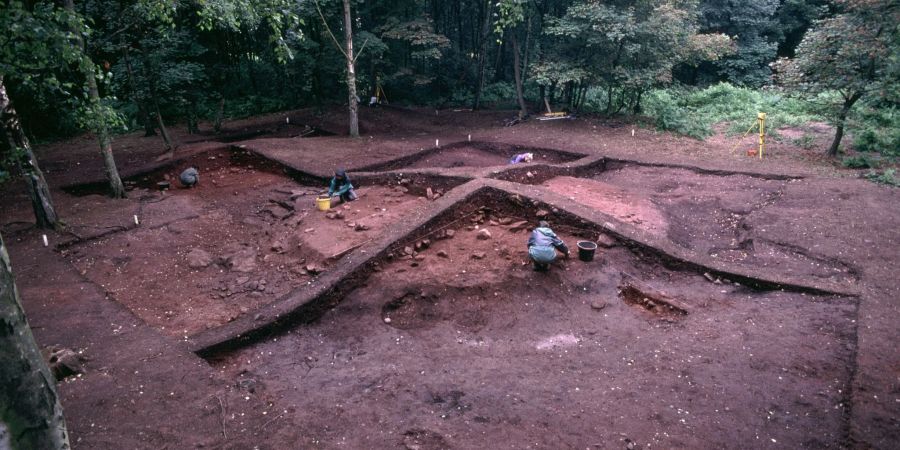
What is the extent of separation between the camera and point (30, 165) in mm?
7859

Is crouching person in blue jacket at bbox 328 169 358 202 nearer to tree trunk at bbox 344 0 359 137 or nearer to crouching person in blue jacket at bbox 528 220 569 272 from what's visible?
crouching person in blue jacket at bbox 528 220 569 272

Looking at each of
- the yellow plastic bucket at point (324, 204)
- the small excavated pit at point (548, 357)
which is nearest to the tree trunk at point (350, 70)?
the yellow plastic bucket at point (324, 204)

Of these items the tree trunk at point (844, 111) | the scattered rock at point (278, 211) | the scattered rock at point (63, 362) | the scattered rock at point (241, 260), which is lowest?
the scattered rock at point (241, 260)

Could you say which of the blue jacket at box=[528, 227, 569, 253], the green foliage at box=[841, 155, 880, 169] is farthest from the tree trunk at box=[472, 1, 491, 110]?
the blue jacket at box=[528, 227, 569, 253]

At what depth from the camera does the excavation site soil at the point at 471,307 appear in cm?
432

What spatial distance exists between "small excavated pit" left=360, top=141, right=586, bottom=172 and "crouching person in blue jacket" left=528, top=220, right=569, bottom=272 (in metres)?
5.68

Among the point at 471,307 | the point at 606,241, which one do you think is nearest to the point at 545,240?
the point at 606,241

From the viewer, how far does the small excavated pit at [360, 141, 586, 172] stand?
42.2ft

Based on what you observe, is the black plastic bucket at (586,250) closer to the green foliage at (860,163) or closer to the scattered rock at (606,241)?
A: the scattered rock at (606,241)

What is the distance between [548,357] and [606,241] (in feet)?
9.46

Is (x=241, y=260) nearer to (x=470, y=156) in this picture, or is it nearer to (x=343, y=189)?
(x=343, y=189)

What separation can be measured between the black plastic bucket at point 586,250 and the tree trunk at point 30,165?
7.93 m

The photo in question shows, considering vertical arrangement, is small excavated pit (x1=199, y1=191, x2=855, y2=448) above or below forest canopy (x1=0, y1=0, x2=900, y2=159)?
below

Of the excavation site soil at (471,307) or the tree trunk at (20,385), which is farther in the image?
the excavation site soil at (471,307)
